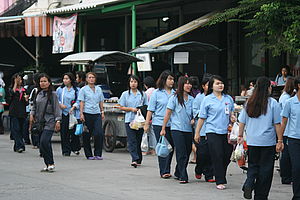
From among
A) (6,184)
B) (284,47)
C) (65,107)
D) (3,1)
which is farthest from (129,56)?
(3,1)

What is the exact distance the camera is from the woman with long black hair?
12250 millimetres

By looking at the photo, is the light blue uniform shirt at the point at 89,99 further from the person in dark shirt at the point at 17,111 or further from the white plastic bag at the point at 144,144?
the person in dark shirt at the point at 17,111

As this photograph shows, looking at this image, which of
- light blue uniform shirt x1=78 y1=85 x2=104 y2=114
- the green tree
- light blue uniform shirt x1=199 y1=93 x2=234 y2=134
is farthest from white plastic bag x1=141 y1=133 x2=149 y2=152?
the green tree

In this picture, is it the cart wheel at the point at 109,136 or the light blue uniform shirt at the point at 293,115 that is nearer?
the light blue uniform shirt at the point at 293,115

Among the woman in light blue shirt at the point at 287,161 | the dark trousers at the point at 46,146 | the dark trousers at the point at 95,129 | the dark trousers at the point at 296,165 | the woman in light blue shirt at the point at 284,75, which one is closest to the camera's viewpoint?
the dark trousers at the point at 296,165

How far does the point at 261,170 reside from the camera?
357 inches

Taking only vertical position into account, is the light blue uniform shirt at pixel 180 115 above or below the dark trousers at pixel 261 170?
above

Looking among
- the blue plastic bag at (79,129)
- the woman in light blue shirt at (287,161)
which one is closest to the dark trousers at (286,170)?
the woman in light blue shirt at (287,161)

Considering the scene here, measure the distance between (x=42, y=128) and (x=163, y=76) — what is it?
2.47 meters

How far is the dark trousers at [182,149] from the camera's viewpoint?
1109 cm

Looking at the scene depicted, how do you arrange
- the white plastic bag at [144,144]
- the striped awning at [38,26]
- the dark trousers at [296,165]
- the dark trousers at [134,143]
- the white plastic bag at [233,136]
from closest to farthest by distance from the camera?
the dark trousers at [296,165], the white plastic bag at [233,136], the white plastic bag at [144,144], the dark trousers at [134,143], the striped awning at [38,26]

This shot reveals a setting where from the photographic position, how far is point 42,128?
12391 millimetres

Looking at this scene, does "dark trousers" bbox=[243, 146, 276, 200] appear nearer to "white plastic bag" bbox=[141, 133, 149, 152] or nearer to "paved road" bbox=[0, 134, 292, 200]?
"paved road" bbox=[0, 134, 292, 200]

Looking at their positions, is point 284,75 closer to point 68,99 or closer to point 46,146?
point 68,99
